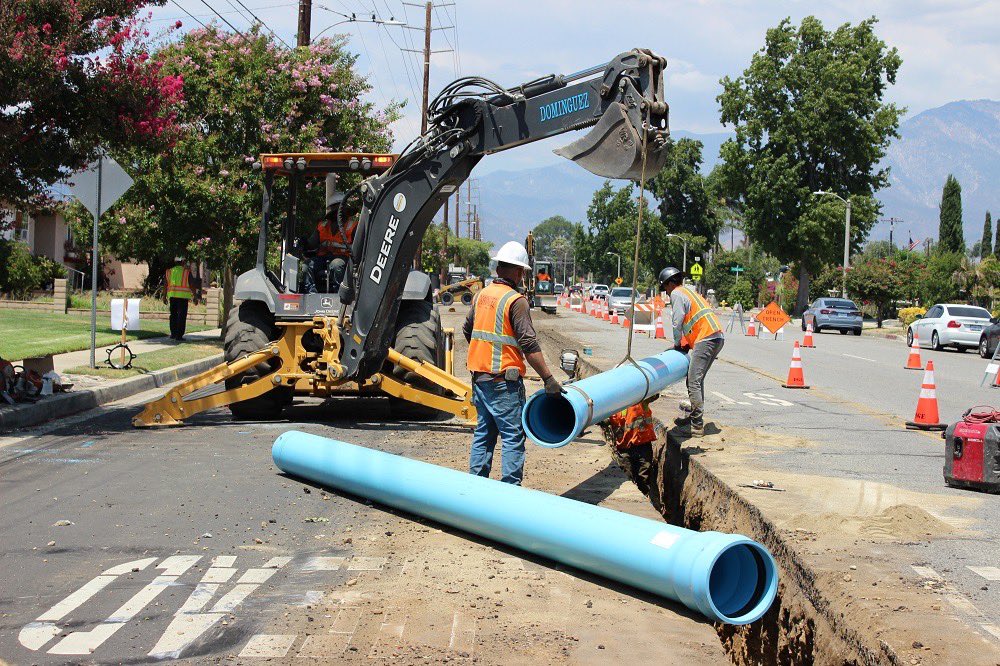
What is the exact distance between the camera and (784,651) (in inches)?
213

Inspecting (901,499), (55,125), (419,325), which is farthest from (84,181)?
(901,499)

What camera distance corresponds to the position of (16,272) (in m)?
33.2

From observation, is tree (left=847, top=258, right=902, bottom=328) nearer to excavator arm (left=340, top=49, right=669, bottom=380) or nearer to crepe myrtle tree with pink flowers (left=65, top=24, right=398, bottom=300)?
crepe myrtle tree with pink flowers (left=65, top=24, right=398, bottom=300)

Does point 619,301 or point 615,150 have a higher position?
point 615,150

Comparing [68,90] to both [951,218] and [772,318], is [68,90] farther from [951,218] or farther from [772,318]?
[951,218]

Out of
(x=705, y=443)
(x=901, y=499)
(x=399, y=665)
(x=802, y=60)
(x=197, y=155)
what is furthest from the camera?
(x=802, y=60)

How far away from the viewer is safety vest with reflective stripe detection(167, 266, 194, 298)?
2066cm

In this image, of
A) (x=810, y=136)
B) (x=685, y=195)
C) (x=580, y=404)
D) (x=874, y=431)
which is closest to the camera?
(x=580, y=404)

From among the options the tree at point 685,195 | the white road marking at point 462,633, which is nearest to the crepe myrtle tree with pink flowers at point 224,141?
the white road marking at point 462,633

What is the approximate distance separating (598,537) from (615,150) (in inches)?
155

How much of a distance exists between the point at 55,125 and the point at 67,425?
338 cm

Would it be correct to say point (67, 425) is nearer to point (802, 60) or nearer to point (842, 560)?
point (842, 560)

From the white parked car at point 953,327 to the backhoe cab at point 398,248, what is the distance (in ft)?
67.5

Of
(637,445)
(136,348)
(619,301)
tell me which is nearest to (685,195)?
(619,301)
